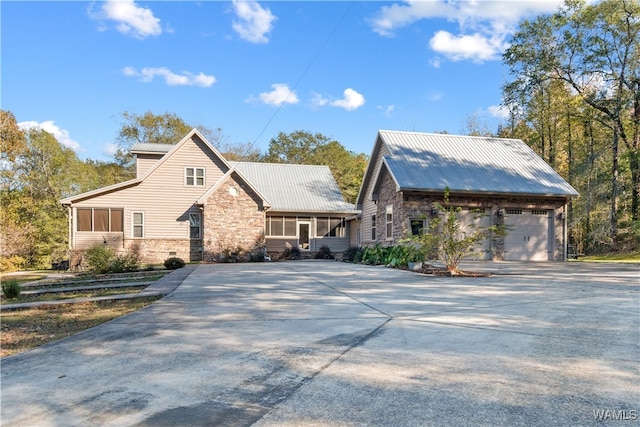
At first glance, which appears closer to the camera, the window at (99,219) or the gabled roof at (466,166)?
the gabled roof at (466,166)

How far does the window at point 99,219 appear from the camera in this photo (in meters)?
22.1

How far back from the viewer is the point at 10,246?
2028 cm

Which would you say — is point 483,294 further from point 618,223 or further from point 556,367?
point 618,223

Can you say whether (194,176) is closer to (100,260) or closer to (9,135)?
(100,260)

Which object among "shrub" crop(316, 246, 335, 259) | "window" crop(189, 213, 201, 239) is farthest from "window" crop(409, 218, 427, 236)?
"window" crop(189, 213, 201, 239)

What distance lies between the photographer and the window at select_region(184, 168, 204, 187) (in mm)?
23656

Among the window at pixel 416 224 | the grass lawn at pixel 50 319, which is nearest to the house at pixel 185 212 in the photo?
the window at pixel 416 224

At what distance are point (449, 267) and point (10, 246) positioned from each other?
65.6 feet

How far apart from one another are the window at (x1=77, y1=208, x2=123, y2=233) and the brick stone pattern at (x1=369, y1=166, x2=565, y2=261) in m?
13.9

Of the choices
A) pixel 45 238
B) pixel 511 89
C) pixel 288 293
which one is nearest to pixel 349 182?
pixel 511 89

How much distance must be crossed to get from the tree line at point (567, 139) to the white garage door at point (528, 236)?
3.99m

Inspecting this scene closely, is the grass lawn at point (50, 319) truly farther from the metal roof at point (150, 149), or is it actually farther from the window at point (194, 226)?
the metal roof at point (150, 149)

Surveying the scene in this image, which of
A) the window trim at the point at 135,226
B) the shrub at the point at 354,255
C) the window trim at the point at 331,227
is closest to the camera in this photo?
the shrub at the point at 354,255

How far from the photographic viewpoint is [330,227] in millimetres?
26094
